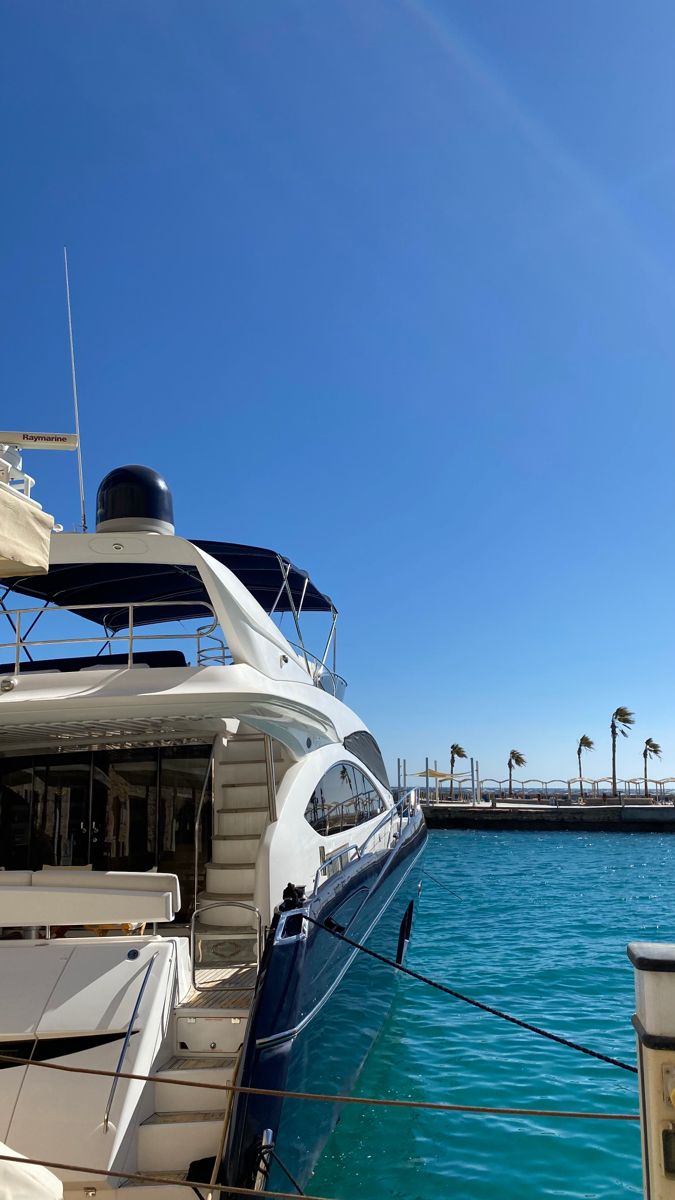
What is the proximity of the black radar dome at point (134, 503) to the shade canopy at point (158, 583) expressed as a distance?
66cm

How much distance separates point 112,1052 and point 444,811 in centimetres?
4658

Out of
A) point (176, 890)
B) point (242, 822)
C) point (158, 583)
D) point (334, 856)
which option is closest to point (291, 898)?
point (176, 890)

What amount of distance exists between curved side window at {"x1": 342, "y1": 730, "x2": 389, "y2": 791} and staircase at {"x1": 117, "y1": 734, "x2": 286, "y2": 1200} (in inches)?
66.3

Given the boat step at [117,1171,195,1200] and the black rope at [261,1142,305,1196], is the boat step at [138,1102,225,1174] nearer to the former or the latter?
the boat step at [117,1171,195,1200]

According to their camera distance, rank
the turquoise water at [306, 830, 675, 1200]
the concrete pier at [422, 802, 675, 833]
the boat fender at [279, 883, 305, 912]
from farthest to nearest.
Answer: the concrete pier at [422, 802, 675, 833] < the turquoise water at [306, 830, 675, 1200] < the boat fender at [279, 883, 305, 912]

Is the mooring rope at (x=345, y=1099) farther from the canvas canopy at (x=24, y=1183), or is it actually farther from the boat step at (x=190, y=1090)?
the canvas canopy at (x=24, y=1183)

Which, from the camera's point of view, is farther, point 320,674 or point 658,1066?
point 320,674

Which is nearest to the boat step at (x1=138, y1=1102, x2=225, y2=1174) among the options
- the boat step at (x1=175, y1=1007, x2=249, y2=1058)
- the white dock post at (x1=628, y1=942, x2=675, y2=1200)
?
the boat step at (x1=175, y1=1007, x2=249, y2=1058)

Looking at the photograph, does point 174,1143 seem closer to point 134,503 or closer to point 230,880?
point 230,880

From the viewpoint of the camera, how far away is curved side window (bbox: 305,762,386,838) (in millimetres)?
7422

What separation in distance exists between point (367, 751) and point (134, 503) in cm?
543

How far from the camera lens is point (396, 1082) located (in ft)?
25.8

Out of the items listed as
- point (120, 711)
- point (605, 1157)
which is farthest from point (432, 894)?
point (120, 711)

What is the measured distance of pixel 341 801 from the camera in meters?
8.51
